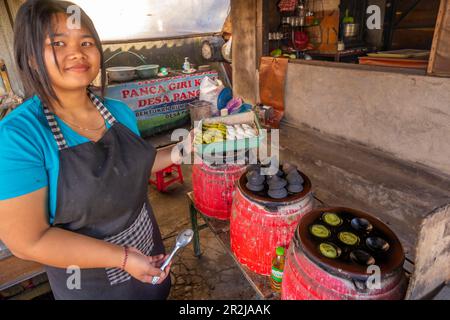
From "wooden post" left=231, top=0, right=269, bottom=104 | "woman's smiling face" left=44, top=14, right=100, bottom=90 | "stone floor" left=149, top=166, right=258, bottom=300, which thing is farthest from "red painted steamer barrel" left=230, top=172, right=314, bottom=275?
"wooden post" left=231, top=0, right=269, bottom=104

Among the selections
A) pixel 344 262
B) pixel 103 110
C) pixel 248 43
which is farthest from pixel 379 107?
pixel 103 110

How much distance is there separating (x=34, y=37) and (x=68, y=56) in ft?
0.43

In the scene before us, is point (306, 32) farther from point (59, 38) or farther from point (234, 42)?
point (59, 38)

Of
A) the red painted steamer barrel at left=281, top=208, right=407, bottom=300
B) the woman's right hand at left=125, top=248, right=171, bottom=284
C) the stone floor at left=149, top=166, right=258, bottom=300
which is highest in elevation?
the red painted steamer barrel at left=281, top=208, right=407, bottom=300

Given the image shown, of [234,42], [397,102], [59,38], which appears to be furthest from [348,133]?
[59,38]

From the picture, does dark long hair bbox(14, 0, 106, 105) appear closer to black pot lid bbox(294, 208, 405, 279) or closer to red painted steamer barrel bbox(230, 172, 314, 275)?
red painted steamer barrel bbox(230, 172, 314, 275)

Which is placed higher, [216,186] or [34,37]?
[34,37]

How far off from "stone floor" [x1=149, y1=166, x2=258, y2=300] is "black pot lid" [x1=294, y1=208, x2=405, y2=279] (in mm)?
1630

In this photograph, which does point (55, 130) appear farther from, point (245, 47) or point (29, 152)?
point (245, 47)

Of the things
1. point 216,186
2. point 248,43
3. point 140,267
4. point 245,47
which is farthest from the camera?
point 245,47

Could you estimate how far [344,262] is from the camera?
105cm

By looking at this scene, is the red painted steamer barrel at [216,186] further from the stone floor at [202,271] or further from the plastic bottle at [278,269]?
the stone floor at [202,271]

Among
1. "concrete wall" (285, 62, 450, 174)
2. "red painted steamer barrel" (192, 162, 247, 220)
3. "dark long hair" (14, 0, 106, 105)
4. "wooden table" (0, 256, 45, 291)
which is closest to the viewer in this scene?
"dark long hair" (14, 0, 106, 105)

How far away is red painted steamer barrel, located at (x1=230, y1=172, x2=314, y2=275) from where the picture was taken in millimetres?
1421
